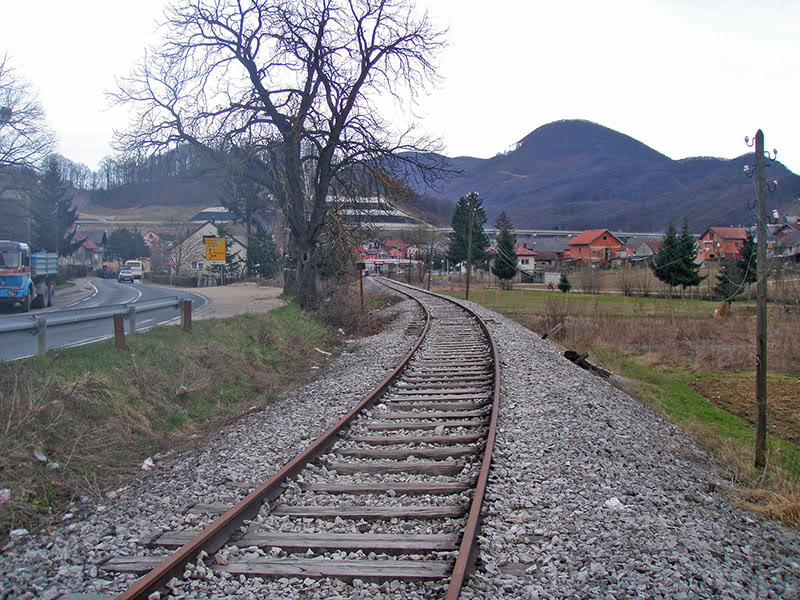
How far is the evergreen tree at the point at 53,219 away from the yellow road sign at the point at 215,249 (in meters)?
41.8

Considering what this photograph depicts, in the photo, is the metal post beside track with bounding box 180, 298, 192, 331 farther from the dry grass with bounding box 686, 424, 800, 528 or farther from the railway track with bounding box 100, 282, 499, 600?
the dry grass with bounding box 686, 424, 800, 528

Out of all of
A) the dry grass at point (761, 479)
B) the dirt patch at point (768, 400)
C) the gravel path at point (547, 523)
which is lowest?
the dirt patch at point (768, 400)

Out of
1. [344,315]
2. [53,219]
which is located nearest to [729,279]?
[344,315]

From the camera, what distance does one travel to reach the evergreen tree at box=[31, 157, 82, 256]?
56481mm

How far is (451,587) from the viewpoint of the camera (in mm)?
3740

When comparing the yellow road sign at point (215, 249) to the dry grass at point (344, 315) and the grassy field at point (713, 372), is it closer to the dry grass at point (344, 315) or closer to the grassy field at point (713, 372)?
the dry grass at point (344, 315)

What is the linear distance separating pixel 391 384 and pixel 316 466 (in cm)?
444

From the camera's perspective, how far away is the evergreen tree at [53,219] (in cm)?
5648

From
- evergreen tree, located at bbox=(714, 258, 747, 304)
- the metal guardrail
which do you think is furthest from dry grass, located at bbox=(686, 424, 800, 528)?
evergreen tree, located at bbox=(714, 258, 747, 304)

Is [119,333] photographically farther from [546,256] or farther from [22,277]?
[546,256]

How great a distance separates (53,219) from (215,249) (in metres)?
47.2

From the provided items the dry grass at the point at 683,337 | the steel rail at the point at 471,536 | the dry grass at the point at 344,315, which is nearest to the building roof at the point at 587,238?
the dry grass at the point at 683,337

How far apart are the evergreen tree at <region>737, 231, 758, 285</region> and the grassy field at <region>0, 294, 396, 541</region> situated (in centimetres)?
4119

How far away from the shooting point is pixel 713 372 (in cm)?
2272
